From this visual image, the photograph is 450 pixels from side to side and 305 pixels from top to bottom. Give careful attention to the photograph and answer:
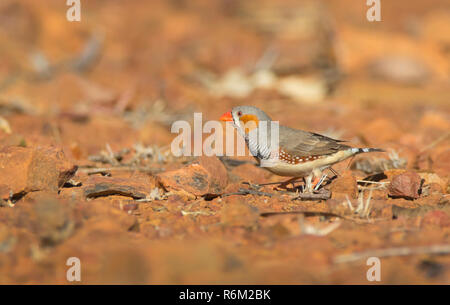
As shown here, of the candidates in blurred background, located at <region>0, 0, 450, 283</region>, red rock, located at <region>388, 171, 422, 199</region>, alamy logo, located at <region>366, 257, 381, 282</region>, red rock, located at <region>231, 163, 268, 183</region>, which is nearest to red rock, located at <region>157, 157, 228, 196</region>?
blurred background, located at <region>0, 0, 450, 283</region>

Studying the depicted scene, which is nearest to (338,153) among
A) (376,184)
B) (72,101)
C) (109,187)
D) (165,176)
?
(376,184)

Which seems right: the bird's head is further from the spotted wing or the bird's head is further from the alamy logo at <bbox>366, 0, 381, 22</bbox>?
the alamy logo at <bbox>366, 0, 381, 22</bbox>

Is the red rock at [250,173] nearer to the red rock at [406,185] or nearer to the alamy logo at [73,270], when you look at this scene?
the red rock at [406,185]

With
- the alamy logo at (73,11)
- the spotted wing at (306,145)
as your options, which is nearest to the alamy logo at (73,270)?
the spotted wing at (306,145)

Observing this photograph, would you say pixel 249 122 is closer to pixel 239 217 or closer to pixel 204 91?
pixel 239 217

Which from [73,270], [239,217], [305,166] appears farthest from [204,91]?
[73,270]
